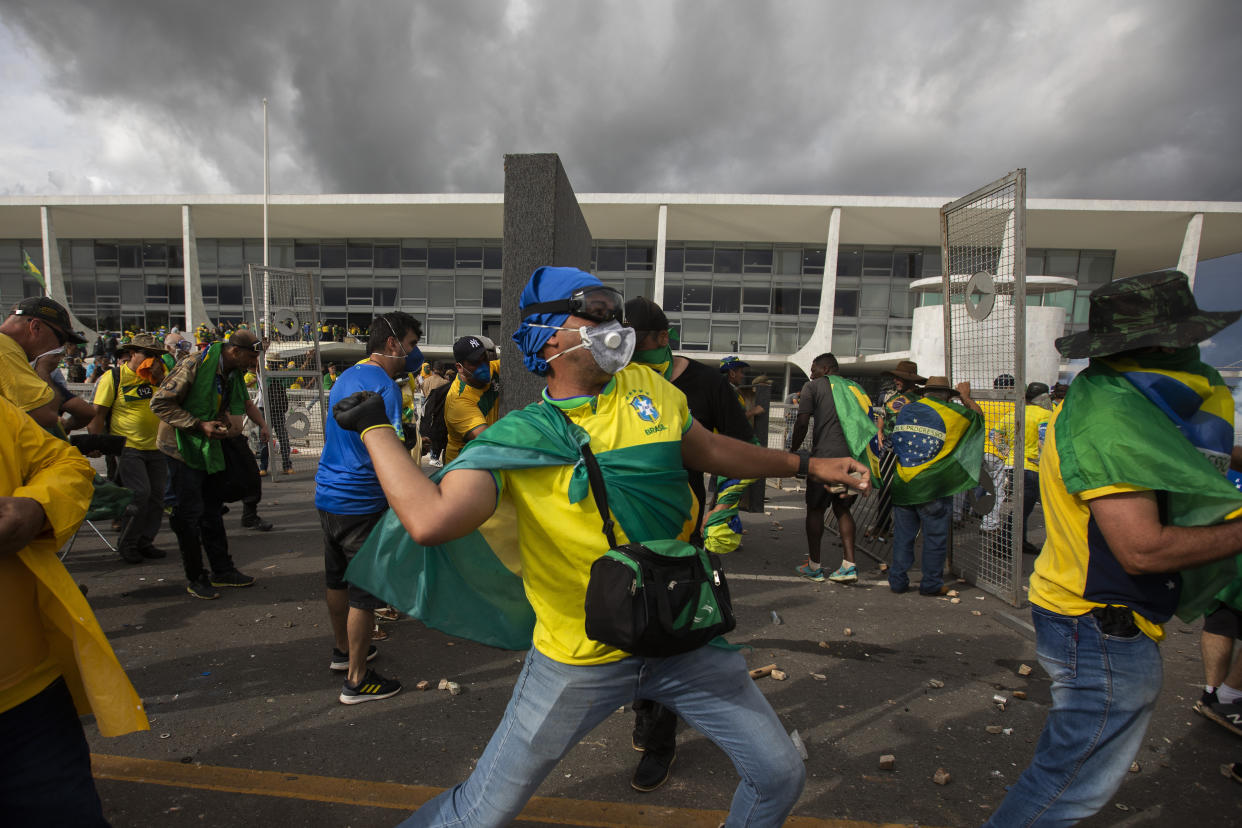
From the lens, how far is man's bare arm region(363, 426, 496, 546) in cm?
152

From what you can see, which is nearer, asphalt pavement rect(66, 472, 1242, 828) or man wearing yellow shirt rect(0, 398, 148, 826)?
man wearing yellow shirt rect(0, 398, 148, 826)

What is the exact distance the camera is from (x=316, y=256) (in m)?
34.9

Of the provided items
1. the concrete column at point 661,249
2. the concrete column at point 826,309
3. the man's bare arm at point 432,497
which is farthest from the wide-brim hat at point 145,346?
the concrete column at point 826,309

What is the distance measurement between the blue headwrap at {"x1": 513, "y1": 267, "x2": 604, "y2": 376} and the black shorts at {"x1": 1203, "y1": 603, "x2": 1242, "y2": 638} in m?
3.69

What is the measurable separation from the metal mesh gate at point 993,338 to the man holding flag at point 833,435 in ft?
3.04

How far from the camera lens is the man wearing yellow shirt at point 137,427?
589 cm

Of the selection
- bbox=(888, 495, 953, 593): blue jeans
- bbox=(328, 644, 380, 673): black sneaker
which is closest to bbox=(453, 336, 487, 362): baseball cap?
bbox=(328, 644, 380, 673): black sneaker

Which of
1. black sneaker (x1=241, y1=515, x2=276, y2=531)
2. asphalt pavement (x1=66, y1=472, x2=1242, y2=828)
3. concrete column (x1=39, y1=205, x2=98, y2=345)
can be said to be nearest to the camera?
asphalt pavement (x1=66, y1=472, x2=1242, y2=828)

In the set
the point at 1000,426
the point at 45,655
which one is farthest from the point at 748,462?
the point at 1000,426

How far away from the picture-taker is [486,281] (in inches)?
1331

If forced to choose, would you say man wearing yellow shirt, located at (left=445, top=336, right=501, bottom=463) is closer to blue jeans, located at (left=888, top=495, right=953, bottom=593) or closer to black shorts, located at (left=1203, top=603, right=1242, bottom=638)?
blue jeans, located at (left=888, top=495, right=953, bottom=593)

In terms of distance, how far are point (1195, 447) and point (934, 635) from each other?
3253 millimetres

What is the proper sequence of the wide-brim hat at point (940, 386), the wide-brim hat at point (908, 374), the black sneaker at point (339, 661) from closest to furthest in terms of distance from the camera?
the black sneaker at point (339, 661)
the wide-brim hat at point (940, 386)
the wide-brim hat at point (908, 374)

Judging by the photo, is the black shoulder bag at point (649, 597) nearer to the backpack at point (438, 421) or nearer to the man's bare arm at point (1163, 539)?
the man's bare arm at point (1163, 539)
